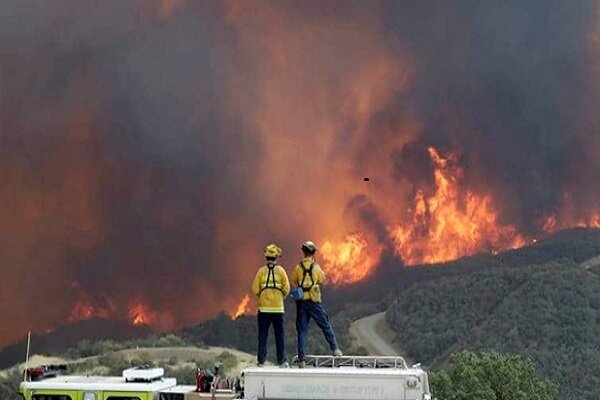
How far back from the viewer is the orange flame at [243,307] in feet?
173

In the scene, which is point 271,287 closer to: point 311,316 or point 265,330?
point 265,330

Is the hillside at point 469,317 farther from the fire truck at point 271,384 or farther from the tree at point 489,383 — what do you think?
the fire truck at point 271,384

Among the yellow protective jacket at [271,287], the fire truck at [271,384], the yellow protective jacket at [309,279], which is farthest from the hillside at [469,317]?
the fire truck at [271,384]

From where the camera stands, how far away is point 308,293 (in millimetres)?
11734

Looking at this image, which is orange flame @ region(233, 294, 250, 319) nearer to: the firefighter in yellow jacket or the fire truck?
the firefighter in yellow jacket

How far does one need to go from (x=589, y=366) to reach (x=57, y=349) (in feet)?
99.7

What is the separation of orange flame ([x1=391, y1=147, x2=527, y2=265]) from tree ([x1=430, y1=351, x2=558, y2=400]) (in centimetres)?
3255

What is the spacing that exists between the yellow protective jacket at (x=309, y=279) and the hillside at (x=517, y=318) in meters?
31.0

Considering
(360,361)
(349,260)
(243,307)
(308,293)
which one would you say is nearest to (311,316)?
(308,293)

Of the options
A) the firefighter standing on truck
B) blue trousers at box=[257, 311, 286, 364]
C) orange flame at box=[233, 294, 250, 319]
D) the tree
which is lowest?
blue trousers at box=[257, 311, 286, 364]

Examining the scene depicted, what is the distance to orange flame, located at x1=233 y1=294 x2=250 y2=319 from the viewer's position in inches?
2081

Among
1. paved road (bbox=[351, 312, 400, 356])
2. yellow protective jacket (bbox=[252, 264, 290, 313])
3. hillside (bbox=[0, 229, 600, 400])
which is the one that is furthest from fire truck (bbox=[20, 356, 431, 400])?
paved road (bbox=[351, 312, 400, 356])

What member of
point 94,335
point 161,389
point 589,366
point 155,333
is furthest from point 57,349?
point 161,389

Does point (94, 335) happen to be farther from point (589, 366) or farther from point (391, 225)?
point (589, 366)
